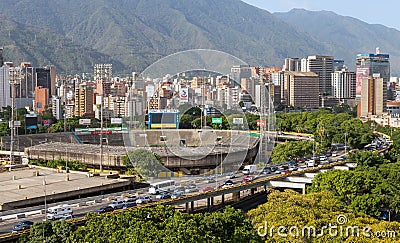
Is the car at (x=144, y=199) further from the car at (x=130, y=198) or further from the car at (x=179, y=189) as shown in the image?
the car at (x=179, y=189)

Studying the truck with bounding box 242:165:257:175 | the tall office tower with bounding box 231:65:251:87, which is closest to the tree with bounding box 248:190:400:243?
the tall office tower with bounding box 231:65:251:87

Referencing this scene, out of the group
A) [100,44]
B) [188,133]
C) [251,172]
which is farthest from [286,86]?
[100,44]

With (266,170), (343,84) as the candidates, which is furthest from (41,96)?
(266,170)

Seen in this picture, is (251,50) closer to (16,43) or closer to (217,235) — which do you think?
(16,43)

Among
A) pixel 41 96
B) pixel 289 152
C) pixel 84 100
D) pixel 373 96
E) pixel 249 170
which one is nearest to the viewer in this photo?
pixel 249 170

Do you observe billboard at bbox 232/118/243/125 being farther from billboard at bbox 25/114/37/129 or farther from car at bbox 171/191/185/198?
billboard at bbox 25/114/37/129

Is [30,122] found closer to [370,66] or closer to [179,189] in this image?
[179,189]

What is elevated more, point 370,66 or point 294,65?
point 294,65
